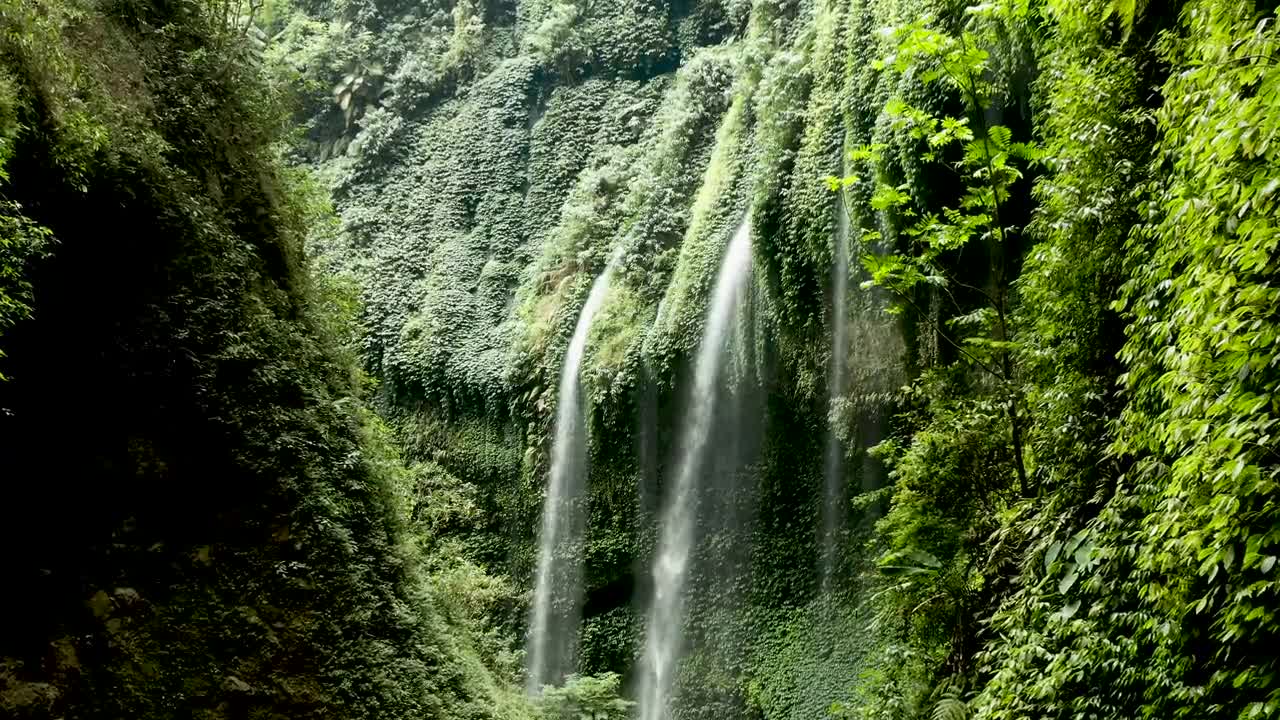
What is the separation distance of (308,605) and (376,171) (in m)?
15.7

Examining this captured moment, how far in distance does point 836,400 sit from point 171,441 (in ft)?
23.1

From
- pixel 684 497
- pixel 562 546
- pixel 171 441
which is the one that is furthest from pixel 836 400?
pixel 171 441

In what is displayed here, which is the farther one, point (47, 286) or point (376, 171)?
point (376, 171)

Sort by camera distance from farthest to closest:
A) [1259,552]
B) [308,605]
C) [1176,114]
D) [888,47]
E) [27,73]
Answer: [888,47], [308,605], [27,73], [1176,114], [1259,552]

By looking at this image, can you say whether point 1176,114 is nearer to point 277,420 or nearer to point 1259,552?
point 1259,552

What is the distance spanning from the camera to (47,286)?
6.10 metres

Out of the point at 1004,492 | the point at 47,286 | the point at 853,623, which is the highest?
the point at 47,286

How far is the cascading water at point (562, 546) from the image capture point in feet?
45.8

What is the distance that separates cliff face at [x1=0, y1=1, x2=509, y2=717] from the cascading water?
5.78m

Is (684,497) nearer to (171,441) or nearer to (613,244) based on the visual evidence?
(613,244)

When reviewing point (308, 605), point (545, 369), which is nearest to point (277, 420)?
point (308, 605)

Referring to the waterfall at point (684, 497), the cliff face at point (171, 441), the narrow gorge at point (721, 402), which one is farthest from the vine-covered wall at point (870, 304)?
the cliff face at point (171, 441)

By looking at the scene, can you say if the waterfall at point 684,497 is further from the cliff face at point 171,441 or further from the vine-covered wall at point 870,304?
the cliff face at point 171,441

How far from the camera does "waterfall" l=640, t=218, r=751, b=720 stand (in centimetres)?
1237
